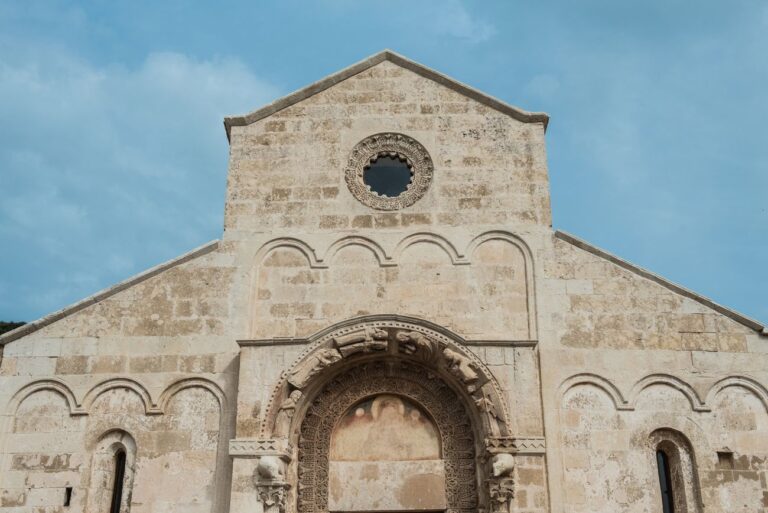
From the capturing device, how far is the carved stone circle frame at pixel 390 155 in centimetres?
1351

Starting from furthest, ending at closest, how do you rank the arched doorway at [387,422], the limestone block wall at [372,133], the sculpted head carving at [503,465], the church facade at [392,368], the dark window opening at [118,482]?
the limestone block wall at [372,133], the dark window opening at [118,482], the arched doorway at [387,422], the church facade at [392,368], the sculpted head carving at [503,465]

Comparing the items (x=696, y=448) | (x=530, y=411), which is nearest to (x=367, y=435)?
(x=530, y=411)

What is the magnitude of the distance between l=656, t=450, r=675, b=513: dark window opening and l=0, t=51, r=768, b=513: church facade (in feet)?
0.12

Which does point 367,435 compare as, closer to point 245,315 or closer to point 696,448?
point 245,315

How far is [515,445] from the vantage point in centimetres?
1163

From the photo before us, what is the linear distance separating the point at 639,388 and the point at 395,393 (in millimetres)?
3598

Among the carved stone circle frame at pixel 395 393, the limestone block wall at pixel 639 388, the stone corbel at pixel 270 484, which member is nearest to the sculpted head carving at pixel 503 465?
the limestone block wall at pixel 639 388

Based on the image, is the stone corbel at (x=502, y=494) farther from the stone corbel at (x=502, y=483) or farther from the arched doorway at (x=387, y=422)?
the arched doorway at (x=387, y=422)

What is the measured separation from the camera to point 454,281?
42.1ft

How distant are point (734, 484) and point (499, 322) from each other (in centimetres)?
393

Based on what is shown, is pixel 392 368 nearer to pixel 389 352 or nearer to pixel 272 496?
pixel 389 352

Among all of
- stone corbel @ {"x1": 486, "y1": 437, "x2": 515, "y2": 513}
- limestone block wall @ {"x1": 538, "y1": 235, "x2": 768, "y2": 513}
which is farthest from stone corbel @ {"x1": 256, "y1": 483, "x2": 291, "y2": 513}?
limestone block wall @ {"x1": 538, "y1": 235, "x2": 768, "y2": 513}

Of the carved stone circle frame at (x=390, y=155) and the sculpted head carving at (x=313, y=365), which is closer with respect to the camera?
the sculpted head carving at (x=313, y=365)

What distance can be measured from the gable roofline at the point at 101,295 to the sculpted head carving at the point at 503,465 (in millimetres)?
5466
